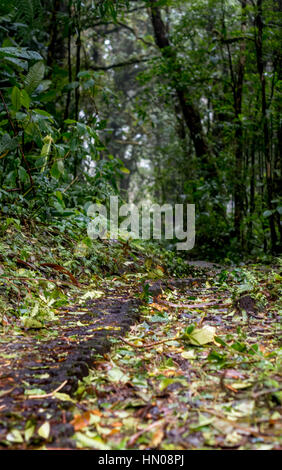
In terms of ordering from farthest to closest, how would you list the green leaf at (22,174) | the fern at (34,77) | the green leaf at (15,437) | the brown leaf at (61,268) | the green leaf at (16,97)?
1. the fern at (34,77)
2. the green leaf at (22,174)
3. the green leaf at (16,97)
4. the brown leaf at (61,268)
5. the green leaf at (15,437)

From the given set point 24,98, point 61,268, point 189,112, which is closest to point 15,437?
point 61,268

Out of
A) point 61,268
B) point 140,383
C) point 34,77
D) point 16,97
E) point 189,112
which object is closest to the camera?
point 140,383

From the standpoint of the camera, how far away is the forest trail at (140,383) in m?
1.00

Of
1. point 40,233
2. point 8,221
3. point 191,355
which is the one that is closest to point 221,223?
point 40,233

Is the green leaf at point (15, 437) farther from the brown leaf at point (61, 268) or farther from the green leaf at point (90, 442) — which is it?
the brown leaf at point (61, 268)

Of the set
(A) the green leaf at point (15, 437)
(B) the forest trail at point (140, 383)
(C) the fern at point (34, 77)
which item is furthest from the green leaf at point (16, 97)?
(A) the green leaf at point (15, 437)

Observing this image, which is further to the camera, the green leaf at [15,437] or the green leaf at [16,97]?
the green leaf at [16,97]

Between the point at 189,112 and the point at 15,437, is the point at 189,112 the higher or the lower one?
the higher one

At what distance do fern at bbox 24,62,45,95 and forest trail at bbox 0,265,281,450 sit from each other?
6.49ft

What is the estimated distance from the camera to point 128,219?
4.96 meters

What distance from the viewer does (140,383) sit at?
4.24 ft

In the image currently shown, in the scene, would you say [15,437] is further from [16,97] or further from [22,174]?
[16,97]

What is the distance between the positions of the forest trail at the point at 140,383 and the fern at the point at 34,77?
1.98m

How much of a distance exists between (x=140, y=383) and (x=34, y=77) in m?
2.64
